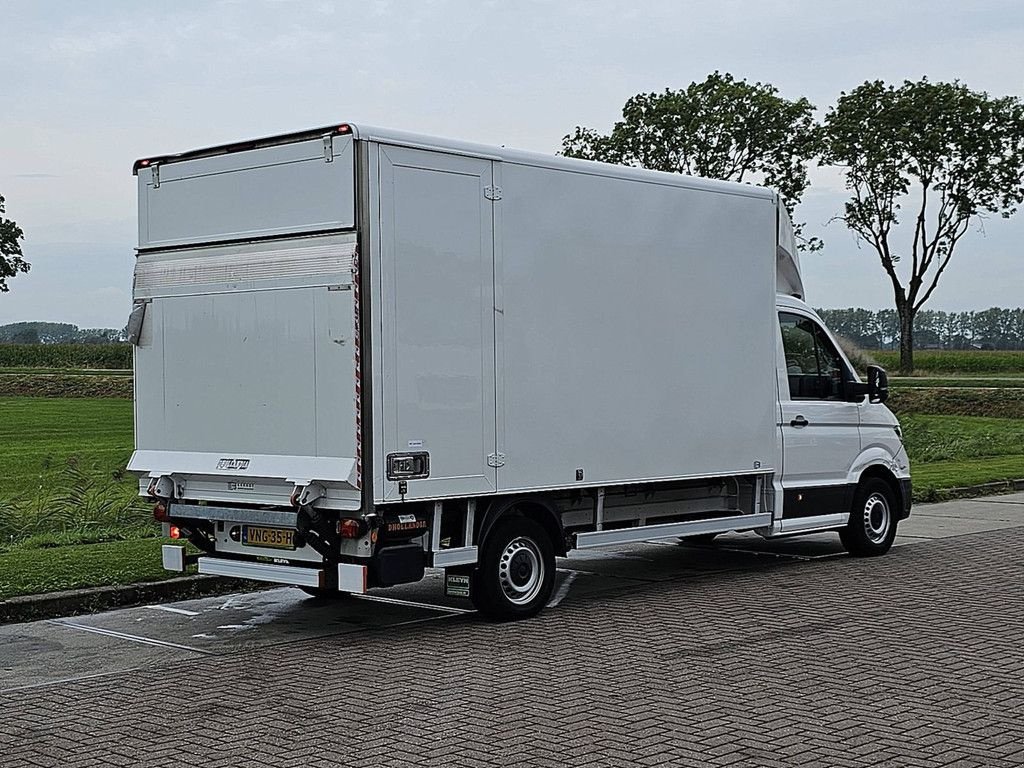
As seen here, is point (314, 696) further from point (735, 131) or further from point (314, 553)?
point (735, 131)

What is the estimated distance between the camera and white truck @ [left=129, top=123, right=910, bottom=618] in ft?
30.2

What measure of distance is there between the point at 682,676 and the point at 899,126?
168 ft

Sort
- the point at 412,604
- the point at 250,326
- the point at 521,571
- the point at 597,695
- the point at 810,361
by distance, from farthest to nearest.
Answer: the point at 810,361
the point at 412,604
the point at 521,571
the point at 250,326
the point at 597,695

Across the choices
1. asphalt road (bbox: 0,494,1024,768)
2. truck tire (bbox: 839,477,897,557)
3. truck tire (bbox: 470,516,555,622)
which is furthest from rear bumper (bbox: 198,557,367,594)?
truck tire (bbox: 839,477,897,557)

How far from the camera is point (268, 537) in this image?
9.80 metres

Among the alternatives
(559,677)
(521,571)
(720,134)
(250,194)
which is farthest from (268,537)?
(720,134)

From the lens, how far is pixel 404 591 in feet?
38.7

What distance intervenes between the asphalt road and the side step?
49cm

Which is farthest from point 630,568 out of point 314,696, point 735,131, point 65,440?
point 735,131

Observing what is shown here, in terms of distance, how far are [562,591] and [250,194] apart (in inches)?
170

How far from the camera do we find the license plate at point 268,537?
9.66 meters

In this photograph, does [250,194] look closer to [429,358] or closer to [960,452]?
[429,358]

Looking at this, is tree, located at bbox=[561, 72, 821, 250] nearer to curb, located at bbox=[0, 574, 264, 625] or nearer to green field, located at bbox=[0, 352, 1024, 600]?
green field, located at bbox=[0, 352, 1024, 600]

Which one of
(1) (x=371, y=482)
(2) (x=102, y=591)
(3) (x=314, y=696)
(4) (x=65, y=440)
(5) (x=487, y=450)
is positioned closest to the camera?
(3) (x=314, y=696)
